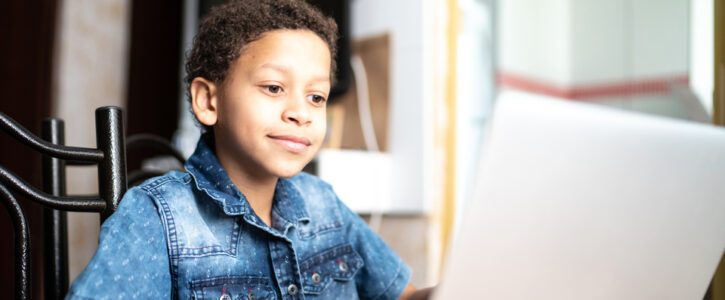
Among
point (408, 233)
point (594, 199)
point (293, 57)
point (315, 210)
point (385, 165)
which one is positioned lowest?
point (408, 233)

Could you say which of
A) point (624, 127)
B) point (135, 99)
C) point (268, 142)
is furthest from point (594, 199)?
point (135, 99)

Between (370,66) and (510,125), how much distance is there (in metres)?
1.70

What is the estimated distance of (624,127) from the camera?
1.32 ft

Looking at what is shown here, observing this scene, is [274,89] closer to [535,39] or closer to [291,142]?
[291,142]

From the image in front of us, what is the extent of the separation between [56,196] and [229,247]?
0.62ft

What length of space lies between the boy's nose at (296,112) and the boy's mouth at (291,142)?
0.02 metres

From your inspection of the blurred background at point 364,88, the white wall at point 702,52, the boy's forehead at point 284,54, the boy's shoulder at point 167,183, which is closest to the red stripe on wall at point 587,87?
the blurred background at point 364,88

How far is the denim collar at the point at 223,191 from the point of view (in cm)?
63

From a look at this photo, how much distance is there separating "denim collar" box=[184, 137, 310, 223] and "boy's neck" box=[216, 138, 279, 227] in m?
0.01

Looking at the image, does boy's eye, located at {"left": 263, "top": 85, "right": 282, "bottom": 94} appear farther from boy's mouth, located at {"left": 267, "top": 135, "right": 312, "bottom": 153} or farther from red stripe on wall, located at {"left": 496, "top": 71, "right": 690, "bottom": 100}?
red stripe on wall, located at {"left": 496, "top": 71, "right": 690, "bottom": 100}

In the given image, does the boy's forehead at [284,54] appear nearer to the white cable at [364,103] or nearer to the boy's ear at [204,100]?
the boy's ear at [204,100]

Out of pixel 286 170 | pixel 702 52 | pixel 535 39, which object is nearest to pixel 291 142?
pixel 286 170

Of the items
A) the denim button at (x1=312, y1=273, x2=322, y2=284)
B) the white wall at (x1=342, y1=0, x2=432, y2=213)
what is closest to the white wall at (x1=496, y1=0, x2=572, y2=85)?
the white wall at (x1=342, y1=0, x2=432, y2=213)

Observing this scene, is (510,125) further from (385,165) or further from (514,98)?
(385,165)
